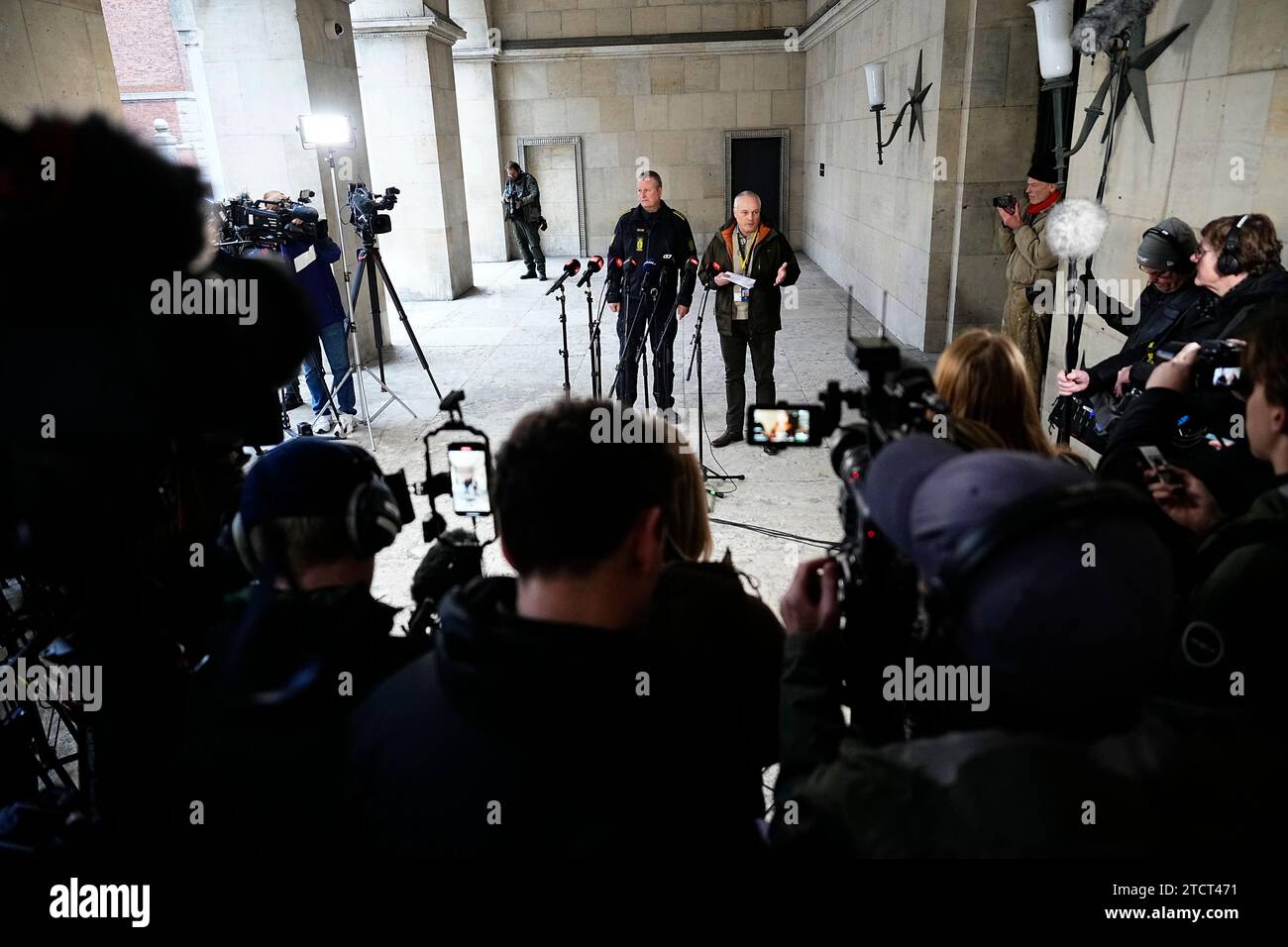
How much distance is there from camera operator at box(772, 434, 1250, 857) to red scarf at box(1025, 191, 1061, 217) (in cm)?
542

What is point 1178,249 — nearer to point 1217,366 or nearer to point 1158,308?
point 1158,308

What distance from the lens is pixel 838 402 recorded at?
4.66 feet

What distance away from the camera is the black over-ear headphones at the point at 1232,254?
9.55 ft

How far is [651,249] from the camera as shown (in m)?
5.89

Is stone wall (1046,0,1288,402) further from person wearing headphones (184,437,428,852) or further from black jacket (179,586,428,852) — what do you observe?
black jacket (179,586,428,852)

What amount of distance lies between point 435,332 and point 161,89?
13.2 meters

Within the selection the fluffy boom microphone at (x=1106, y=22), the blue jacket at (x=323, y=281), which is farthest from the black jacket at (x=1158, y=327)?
the blue jacket at (x=323, y=281)

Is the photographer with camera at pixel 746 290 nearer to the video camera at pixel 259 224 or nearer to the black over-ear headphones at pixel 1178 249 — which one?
the black over-ear headphones at pixel 1178 249

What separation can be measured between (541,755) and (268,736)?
528 mm

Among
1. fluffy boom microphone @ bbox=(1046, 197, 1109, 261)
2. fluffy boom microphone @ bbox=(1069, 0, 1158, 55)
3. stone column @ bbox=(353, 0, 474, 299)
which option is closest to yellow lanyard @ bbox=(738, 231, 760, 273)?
fluffy boom microphone @ bbox=(1046, 197, 1109, 261)

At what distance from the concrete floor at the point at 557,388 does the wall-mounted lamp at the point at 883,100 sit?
81.3 inches

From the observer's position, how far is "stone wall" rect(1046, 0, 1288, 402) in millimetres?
3242

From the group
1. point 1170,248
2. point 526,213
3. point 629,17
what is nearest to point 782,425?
point 1170,248

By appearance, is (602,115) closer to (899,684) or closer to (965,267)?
(965,267)
